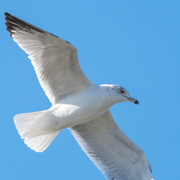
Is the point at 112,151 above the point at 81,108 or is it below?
below

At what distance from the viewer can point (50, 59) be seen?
9578mm

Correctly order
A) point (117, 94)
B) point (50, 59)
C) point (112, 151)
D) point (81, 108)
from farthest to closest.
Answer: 1. point (112, 151)
2. point (50, 59)
3. point (81, 108)
4. point (117, 94)

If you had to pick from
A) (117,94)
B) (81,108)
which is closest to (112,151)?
(81,108)

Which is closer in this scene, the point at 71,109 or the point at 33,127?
the point at 71,109

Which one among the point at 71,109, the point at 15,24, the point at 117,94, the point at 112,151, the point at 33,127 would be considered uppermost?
the point at 15,24

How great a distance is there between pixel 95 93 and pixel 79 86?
47cm

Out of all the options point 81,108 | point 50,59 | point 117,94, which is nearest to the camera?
point 117,94

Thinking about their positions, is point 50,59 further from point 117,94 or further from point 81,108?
point 117,94

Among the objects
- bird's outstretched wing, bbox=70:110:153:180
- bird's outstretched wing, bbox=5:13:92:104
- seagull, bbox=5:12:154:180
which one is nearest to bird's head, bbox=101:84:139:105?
seagull, bbox=5:12:154:180

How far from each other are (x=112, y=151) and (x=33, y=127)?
1868mm

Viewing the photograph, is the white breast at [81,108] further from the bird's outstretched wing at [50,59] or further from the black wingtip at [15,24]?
the black wingtip at [15,24]

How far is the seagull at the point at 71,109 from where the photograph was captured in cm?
932

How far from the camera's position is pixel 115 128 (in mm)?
10305

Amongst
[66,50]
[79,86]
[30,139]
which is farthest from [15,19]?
[30,139]
